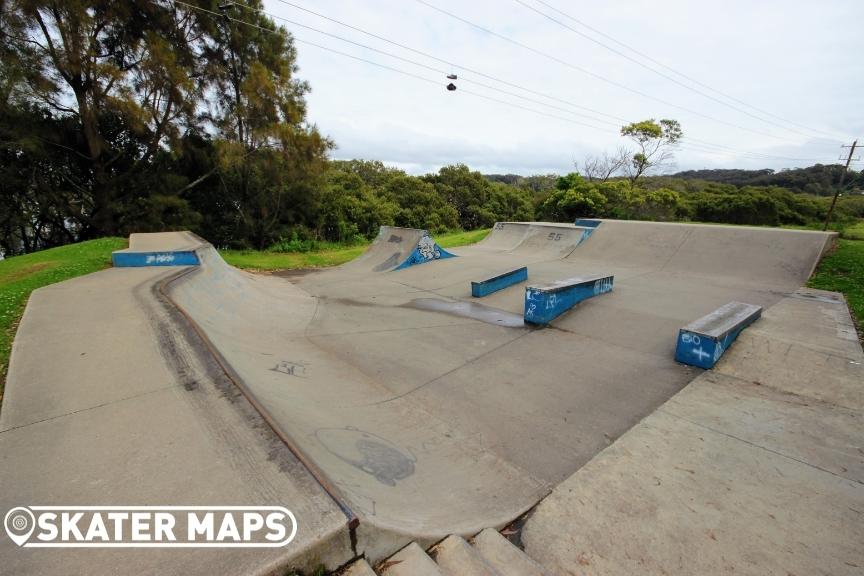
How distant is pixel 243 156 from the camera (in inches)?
681

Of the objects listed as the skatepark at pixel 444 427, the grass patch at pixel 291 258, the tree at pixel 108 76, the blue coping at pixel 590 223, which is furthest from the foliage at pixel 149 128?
the blue coping at pixel 590 223

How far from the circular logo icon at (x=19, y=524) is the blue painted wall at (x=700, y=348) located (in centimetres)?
635

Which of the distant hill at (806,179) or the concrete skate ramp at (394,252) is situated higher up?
the distant hill at (806,179)

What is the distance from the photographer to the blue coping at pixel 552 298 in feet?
21.9

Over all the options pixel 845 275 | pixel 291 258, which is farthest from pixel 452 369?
pixel 291 258

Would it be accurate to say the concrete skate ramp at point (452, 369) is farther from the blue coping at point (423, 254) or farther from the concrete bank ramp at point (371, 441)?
the blue coping at point (423, 254)

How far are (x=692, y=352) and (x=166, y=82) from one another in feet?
61.3

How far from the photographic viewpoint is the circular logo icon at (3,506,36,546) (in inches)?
66.8

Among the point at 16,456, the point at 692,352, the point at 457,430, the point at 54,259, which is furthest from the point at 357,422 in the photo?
the point at 54,259

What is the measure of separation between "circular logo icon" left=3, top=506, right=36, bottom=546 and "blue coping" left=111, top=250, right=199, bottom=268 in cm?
687

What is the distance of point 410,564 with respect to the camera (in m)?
1.93

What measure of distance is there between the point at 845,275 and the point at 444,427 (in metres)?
11.4

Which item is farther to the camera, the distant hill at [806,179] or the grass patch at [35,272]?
the distant hill at [806,179]

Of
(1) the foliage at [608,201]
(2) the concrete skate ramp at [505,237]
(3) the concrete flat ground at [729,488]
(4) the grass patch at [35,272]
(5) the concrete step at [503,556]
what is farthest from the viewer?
(1) the foliage at [608,201]
